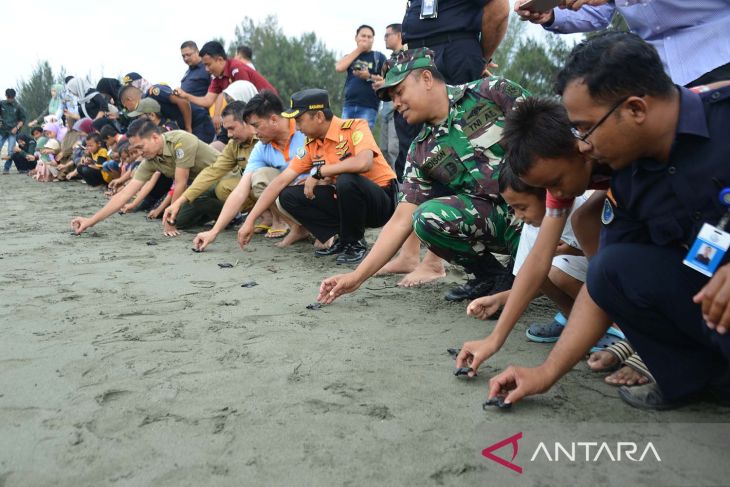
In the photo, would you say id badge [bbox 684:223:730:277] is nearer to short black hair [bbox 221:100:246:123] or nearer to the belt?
the belt

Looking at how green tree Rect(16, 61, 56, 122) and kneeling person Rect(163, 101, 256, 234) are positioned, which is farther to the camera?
green tree Rect(16, 61, 56, 122)

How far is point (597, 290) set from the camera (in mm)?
1667

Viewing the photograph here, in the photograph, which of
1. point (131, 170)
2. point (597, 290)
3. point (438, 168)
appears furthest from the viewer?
point (131, 170)

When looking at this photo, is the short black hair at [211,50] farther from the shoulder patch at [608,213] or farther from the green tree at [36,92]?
the green tree at [36,92]

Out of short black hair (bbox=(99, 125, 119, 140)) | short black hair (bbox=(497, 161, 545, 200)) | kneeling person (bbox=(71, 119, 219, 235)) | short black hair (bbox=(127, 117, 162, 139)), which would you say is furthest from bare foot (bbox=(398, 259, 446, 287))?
short black hair (bbox=(99, 125, 119, 140))

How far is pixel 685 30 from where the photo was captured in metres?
2.22

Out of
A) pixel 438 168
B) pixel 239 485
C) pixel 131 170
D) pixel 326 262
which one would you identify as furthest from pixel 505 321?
pixel 131 170

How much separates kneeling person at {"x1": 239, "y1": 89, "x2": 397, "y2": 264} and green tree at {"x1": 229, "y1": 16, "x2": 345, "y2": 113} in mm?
24786

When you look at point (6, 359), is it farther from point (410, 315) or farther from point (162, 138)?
point (162, 138)

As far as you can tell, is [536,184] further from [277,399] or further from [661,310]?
[277,399]

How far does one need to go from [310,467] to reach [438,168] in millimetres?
1734

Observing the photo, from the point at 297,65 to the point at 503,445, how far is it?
30362 mm

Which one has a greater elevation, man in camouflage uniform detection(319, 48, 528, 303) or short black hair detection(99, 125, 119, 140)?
man in camouflage uniform detection(319, 48, 528, 303)

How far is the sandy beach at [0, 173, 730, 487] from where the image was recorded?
1439 millimetres
